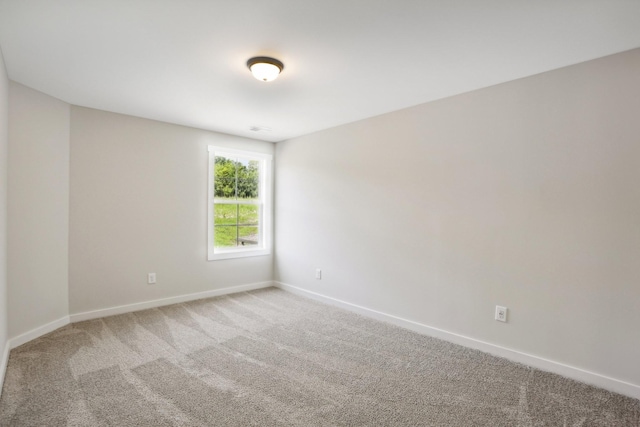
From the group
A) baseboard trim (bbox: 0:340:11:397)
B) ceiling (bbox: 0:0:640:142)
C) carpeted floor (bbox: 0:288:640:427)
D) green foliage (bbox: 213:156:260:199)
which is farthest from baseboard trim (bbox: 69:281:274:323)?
ceiling (bbox: 0:0:640:142)

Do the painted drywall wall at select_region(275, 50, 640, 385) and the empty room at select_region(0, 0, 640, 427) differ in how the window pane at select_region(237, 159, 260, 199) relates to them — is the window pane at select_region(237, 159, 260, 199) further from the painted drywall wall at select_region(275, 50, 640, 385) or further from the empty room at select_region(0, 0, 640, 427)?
the painted drywall wall at select_region(275, 50, 640, 385)

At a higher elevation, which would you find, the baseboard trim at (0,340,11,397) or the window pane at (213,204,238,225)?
the window pane at (213,204,238,225)

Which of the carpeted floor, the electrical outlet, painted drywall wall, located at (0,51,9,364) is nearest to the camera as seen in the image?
the carpeted floor

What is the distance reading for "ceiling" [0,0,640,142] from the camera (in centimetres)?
176

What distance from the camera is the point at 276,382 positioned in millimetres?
2293

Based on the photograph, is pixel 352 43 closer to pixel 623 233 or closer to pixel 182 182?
pixel 623 233

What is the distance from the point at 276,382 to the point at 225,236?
270 centimetres

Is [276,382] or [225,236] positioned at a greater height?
[225,236]

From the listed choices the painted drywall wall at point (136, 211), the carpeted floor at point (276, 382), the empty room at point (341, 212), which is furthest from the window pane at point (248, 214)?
the carpeted floor at point (276, 382)

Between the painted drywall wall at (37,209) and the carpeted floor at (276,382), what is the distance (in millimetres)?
359

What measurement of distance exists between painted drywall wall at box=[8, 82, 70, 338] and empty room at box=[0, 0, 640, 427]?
0.06 feet

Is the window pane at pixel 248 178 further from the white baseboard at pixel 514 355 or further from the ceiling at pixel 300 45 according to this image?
the white baseboard at pixel 514 355

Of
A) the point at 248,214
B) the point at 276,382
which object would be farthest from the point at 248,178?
the point at 276,382

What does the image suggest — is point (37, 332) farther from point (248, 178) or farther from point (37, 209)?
point (248, 178)
